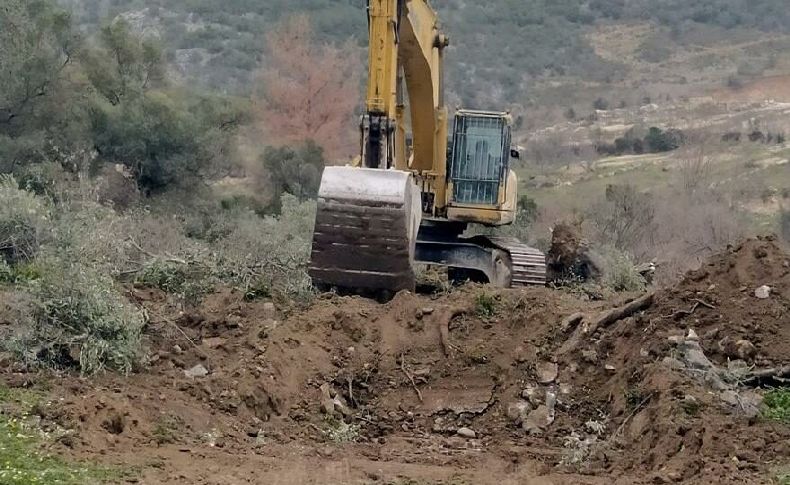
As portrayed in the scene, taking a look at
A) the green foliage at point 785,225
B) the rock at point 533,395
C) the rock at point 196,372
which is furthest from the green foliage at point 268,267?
the green foliage at point 785,225

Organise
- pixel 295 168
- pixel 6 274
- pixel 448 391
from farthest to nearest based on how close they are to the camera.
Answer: pixel 295 168 < pixel 6 274 < pixel 448 391

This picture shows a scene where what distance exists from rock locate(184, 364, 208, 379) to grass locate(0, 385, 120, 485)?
5.10 ft

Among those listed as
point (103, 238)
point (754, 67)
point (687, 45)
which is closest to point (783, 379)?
point (103, 238)

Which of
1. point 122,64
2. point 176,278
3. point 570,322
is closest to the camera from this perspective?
point 570,322

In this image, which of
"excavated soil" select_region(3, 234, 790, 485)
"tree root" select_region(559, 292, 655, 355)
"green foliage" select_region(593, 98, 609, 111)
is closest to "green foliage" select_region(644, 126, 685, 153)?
"green foliage" select_region(593, 98, 609, 111)

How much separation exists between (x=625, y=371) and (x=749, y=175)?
97.8 feet

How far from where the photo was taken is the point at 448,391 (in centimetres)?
955

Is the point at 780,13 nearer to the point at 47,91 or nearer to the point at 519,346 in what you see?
the point at 47,91

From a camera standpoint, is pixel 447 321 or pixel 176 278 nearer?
pixel 447 321

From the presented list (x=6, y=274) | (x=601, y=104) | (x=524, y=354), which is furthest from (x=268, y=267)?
(x=601, y=104)

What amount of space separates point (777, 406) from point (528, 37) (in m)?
62.7

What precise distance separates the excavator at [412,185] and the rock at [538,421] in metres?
2.14

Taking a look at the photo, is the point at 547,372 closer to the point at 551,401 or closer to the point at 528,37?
the point at 551,401

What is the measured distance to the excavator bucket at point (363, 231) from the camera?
34.8ft
